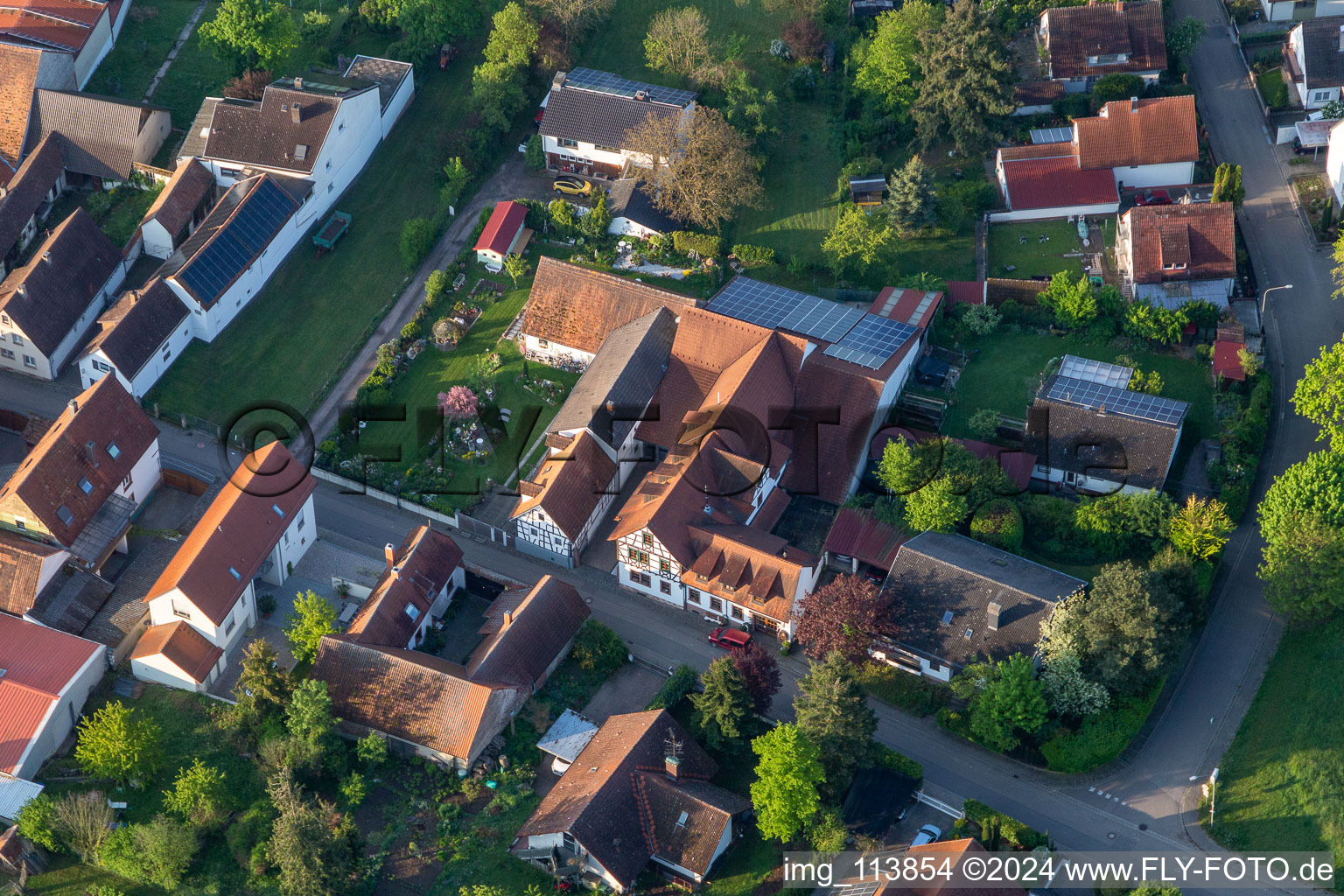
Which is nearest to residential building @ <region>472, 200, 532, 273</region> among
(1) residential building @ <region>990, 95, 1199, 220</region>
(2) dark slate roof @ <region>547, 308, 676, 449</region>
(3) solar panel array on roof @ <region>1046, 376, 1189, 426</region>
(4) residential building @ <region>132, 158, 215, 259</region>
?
(2) dark slate roof @ <region>547, 308, 676, 449</region>

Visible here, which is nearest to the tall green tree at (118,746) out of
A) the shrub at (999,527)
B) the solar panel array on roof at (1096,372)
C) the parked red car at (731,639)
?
the parked red car at (731,639)

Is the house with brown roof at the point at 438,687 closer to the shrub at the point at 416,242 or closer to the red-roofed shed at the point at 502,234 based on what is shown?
the red-roofed shed at the point at 502,234

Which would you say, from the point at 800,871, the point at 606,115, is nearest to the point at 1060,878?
the point at 800,871

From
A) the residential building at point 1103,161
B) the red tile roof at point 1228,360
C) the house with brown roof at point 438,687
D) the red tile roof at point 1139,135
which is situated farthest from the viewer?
the red tile roof at point 1139,135

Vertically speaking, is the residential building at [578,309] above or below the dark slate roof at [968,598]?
above

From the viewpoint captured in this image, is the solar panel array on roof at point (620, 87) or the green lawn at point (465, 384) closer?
the green lawn at point (465, 384)

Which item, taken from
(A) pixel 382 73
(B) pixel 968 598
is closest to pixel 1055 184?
(B) pixel 968 598
